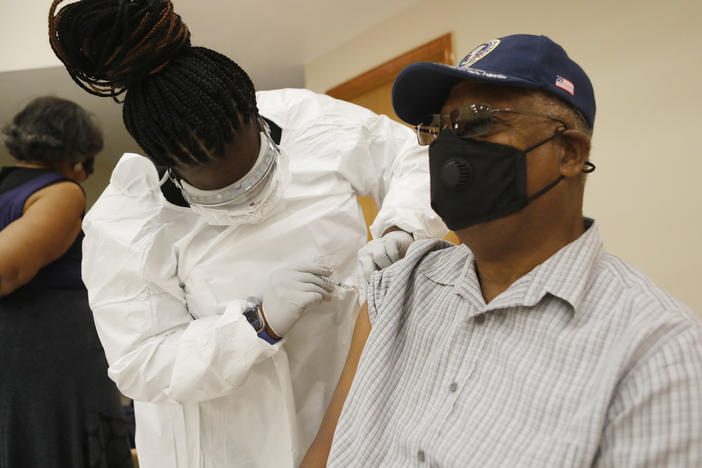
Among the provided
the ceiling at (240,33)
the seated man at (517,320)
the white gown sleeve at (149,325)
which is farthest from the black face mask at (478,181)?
Answer: the ceiling at (240,33)

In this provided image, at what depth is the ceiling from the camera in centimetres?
328

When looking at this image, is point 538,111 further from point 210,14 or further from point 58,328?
point 210,14

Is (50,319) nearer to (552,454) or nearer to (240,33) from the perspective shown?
(552,454)

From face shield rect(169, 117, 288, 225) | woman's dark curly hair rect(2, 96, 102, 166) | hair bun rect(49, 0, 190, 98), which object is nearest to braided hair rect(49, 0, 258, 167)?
hair bun rect(49, 0, 190, 98)

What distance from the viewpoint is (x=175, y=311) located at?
1.39 m

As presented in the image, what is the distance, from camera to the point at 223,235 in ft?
4.50

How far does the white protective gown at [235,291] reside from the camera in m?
1.26

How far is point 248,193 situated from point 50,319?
1.19 m

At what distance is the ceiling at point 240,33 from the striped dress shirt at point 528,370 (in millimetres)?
2792

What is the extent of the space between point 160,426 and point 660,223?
2.11 m

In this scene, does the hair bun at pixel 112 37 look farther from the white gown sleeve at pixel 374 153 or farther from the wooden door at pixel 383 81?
the wooden door at pixel 383 81

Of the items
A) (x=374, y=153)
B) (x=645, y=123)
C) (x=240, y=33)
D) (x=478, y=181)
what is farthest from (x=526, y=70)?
(x=240, y=33)

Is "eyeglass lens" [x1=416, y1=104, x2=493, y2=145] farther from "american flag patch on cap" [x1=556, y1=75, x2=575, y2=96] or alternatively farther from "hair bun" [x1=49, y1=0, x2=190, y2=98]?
"hair bun" [x1=49, y1=0, x2=190, y2=98]

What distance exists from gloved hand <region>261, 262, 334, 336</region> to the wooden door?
181cm
